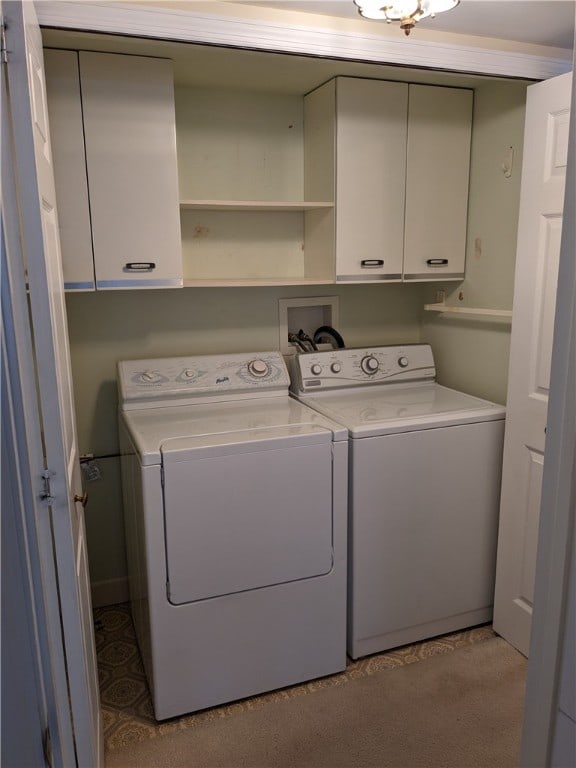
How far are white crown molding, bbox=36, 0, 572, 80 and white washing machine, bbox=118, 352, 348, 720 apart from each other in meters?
1.27

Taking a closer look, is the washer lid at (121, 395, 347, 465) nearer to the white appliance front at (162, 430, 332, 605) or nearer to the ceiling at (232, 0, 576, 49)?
the white appliance front at (162, 430, 332, 605)

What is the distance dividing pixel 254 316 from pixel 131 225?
79 centimetres

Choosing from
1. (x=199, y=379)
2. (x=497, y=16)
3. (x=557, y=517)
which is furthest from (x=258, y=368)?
(x=557, y=517)

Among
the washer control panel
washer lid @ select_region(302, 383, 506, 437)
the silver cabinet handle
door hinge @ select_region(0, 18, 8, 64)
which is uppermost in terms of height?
door hinge @ select_region(0, 18, 8, 64)

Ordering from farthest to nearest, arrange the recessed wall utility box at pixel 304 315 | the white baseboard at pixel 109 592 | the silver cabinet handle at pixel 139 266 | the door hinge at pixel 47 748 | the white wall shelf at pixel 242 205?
the recessed wall utility box at pixel 304 315
the white baseboard at pixel 109 592
the white wall shelf at pixel 242 205
the silver cabinet handle at pixel 139 266
the door hinge at pixel 47 748

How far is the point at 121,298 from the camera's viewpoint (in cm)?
258

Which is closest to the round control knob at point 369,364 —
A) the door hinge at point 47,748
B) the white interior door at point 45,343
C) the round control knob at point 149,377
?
the round control knob at point 149,377

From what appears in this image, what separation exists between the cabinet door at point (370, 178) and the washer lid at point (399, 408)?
52 cm

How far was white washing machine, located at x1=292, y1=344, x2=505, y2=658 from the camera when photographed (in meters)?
2.24

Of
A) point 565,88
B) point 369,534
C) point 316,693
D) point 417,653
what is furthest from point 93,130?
point 417,653

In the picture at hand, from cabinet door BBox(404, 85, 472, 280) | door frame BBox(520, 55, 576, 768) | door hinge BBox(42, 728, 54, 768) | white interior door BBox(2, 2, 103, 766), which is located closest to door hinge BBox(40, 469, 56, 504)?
white interior door BBox(2, 2, 103, 766)

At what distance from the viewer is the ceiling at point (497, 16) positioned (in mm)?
1839

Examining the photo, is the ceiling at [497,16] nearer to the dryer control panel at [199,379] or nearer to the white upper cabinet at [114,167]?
the white upper cabinet at [114,167]

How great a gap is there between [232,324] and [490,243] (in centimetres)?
121
